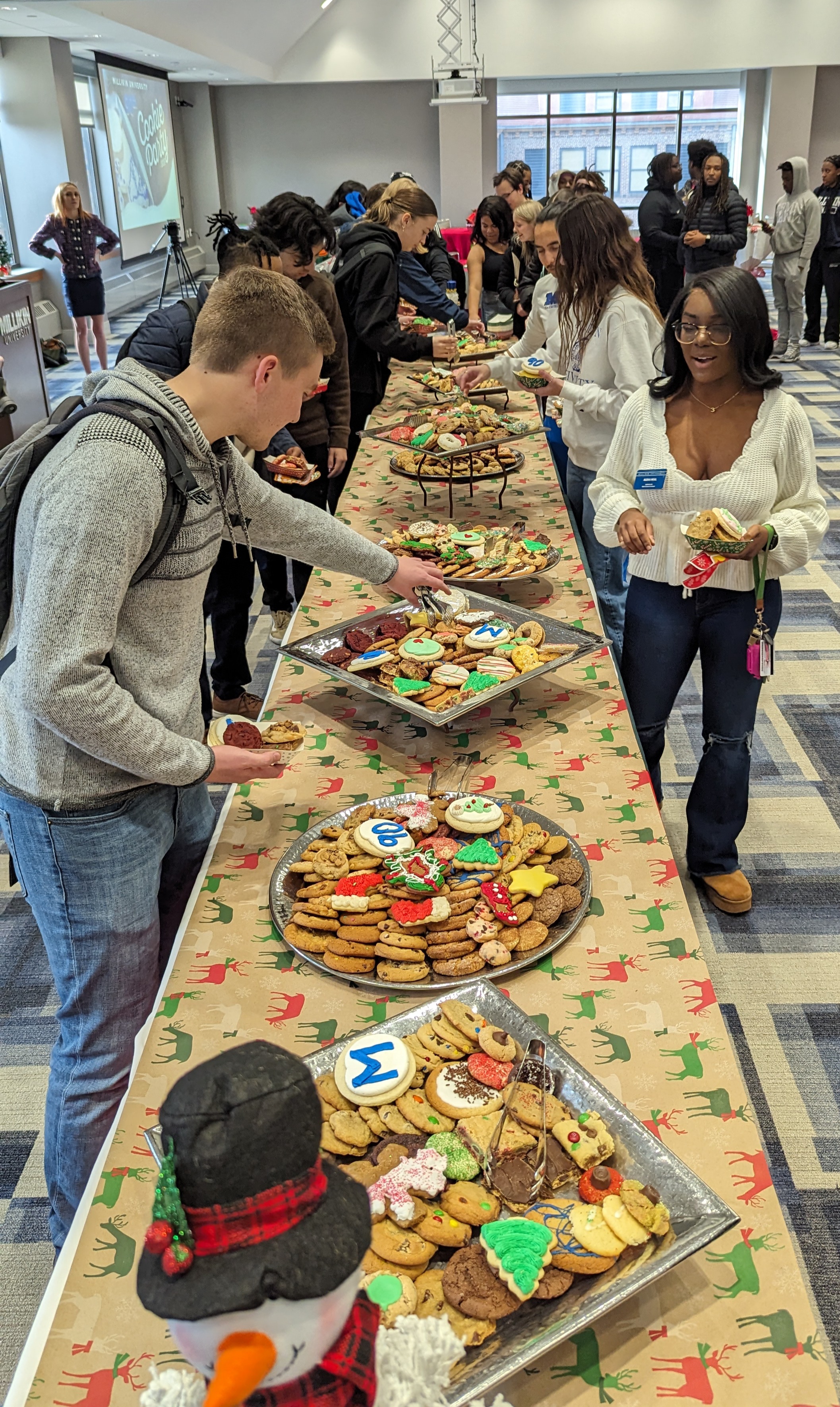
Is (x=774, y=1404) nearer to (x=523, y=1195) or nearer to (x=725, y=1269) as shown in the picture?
(x=725, y=1269)

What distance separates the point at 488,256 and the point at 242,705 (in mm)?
4335

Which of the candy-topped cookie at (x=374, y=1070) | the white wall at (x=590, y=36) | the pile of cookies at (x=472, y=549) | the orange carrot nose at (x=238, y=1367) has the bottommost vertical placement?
the candy-topped cookie at (x=374, y=1070)

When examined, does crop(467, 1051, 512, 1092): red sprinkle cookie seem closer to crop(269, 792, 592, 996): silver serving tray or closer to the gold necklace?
crop(269, 792, 592, 996): silver serving tray

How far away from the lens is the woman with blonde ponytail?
391cm

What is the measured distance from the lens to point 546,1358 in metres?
0.86

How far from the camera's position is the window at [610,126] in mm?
16047

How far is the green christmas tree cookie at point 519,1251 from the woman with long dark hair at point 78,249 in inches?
330

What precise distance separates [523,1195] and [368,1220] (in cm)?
38

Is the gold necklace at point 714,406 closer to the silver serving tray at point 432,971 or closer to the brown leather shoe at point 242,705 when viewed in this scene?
the silver serving tray at point 432,971

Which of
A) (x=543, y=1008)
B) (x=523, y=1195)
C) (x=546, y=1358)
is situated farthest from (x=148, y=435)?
(x=546, y=1358)

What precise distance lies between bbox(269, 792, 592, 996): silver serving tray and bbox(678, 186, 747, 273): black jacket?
24.0 ft

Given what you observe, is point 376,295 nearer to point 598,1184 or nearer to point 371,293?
point 371,293

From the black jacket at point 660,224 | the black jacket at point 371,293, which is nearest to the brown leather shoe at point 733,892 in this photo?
the black jacket at point 371,293

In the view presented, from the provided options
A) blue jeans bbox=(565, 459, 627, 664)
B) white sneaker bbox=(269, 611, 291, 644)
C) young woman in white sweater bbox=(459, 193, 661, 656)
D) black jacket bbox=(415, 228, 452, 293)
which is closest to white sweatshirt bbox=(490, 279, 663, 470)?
young woman in white sweater bbox=(459, 193, 661, 656)
